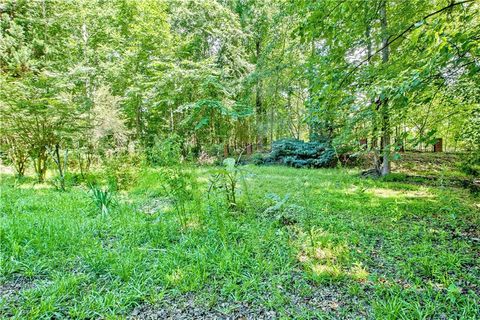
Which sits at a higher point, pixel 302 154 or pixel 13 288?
pixel 302 154

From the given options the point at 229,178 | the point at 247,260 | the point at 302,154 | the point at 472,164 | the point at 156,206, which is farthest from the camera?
the point at 302,154

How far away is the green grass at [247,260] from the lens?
65.5 inches

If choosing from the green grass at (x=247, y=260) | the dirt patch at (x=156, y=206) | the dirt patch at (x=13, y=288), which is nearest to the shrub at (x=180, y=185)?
the green grass at (x=247, y=260)

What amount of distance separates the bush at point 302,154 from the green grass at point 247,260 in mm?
5154

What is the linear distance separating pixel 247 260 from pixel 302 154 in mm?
7599

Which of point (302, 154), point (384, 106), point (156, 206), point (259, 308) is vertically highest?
point (384, 106)

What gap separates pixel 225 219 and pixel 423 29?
107 inches

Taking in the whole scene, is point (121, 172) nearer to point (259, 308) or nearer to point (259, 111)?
point (259, 308)

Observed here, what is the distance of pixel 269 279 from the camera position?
1.94 metres

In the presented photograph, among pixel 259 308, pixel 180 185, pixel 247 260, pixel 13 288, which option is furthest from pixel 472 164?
pixel 13 288

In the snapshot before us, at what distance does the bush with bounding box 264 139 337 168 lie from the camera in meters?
8.74

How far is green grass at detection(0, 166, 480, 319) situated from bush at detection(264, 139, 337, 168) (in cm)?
515

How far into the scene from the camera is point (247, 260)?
2.18m

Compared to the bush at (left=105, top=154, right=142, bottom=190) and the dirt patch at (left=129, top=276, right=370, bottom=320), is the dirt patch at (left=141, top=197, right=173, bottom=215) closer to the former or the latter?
the bush at (left=105, top=154, right=142, bottom=190)
